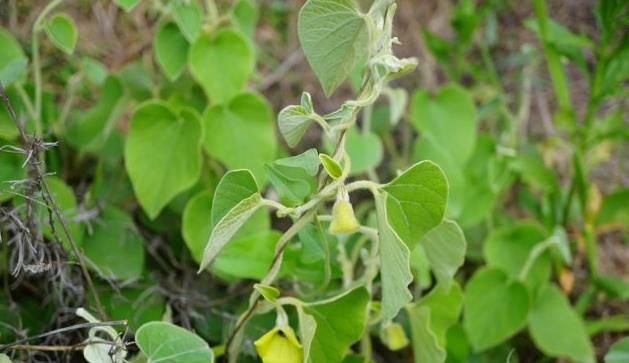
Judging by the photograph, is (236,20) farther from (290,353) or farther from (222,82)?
(290,353)

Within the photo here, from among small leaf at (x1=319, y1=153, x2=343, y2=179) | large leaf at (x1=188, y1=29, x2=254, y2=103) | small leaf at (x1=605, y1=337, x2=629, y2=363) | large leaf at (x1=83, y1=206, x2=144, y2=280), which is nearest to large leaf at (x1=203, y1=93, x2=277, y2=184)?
large leaf at (x1=188, y1=29, x2=254, y2=103)

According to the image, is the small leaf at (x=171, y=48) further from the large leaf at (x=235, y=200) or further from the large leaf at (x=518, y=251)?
the large leaf at (x=518, y=251)

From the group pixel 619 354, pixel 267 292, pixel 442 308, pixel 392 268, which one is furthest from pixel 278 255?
pixel 619 354

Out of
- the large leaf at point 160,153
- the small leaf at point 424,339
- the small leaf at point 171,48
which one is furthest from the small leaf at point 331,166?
the small leaf at point 171,48

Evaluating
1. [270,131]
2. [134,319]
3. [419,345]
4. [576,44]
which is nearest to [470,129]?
[576,44]

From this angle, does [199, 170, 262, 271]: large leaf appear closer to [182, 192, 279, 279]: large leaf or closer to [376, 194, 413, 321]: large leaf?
[376, 194, 413, 321]: large leaf

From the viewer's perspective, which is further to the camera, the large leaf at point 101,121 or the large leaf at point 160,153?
the large leaf at point 101,121

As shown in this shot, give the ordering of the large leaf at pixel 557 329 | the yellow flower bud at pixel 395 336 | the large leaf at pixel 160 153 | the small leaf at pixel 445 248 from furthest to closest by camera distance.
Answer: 1. the large leaf at pixel 557 329
2. the large leaf at pixel 160 153
3. the yellow flower bud at pixel 395 336
4. the small leaf at pixel 445 248
